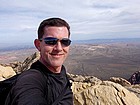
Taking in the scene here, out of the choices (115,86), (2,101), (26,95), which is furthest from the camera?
(115,86)

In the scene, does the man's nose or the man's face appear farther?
the man's nose

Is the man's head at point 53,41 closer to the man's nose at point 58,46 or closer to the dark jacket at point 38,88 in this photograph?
the man's nose at point 58,46

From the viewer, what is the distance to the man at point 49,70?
3.01m

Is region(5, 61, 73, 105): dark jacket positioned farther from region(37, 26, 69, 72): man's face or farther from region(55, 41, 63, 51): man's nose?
region(55, 41, 63, 51): man's nose

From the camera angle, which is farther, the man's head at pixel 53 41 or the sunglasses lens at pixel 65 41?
the sunglasses lens at pixel 65 41

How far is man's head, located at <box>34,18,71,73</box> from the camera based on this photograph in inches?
142

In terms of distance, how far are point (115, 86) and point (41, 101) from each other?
30.7ft

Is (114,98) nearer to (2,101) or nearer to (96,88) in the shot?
(96,88)

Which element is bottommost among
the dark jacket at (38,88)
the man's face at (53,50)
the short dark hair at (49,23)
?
the dark jacket at (38,88)

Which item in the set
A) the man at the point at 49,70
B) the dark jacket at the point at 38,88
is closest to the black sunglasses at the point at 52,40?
the man at the point at 49,70

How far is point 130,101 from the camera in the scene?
1129 cm

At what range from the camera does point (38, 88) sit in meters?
3.02

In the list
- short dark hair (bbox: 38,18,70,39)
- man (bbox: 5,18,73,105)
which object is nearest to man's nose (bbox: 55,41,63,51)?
man (bbox: 5,18,73,105)

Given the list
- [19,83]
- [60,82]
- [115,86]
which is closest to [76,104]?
[115,86]
